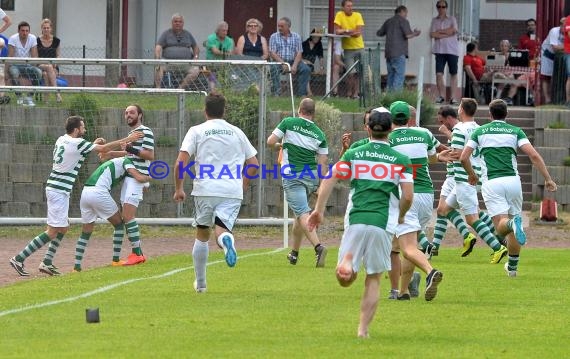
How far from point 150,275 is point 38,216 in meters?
8.63

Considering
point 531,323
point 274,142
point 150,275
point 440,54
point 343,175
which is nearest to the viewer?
point 343,175

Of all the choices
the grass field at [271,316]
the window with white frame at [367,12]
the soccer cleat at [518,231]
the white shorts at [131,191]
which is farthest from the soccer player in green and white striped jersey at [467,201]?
the window with white frame at [367,12]

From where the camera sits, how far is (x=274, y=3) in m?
33.0

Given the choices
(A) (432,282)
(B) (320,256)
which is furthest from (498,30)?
(A) (432,282)

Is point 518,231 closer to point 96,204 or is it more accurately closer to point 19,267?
point 96,204

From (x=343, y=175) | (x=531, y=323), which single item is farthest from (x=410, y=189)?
(x=531, y=323)

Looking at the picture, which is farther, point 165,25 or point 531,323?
point 165,25

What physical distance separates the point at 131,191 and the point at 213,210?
16.0 ft

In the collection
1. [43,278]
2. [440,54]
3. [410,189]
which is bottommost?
[43,278]

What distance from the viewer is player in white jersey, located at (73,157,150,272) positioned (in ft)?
60.4

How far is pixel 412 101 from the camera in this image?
27.5 metres

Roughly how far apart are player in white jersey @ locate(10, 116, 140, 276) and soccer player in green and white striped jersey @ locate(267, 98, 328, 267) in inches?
75.5

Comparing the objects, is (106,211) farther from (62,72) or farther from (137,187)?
(62,72)

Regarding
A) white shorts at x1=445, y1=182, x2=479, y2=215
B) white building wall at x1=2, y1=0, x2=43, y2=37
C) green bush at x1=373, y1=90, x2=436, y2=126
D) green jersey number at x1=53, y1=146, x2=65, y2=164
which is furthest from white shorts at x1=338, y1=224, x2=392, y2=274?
white building wall at x1=2, y1=0, x2=43, y2=37
